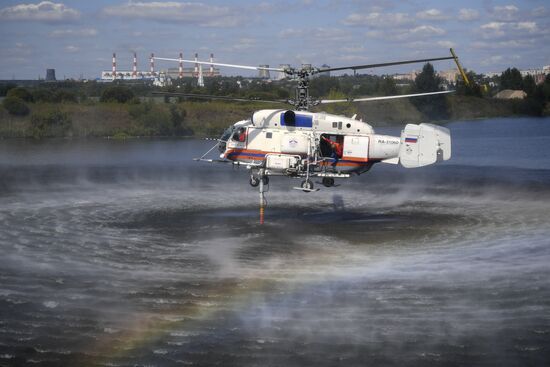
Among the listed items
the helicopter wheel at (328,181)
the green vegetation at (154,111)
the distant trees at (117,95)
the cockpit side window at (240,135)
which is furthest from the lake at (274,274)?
the distant trees at (117,95)

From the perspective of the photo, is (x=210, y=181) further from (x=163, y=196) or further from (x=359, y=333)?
(x=359, y=333)

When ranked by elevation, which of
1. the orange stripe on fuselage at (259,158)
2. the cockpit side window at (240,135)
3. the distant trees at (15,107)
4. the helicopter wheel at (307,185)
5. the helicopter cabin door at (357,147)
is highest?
the distant trees at (15,107)

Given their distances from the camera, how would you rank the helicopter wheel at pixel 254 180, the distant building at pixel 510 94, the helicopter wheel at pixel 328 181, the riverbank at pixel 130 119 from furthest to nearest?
1. the distant building at pixel 510 94
2. the riverbank at pixel 130 119
3. the helicopter wheel at pixel 254 180
4. the helicopter wheel at pixel 328 181

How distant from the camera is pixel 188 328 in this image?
14.6m

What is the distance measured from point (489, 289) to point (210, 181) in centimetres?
2317

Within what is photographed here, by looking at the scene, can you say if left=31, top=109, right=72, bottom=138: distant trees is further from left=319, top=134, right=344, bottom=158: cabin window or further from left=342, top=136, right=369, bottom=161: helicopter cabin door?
left=342, top=136, right=369, bottom=161: helicopter cabin door

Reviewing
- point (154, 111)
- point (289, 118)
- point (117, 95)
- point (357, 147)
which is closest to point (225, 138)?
point (289, 118)

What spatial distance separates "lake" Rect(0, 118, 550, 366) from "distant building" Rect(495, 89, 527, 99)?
285 feet

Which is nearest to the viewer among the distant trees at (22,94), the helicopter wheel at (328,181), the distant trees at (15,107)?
the helicopter wheel at (328,181)

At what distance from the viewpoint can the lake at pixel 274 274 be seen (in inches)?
531

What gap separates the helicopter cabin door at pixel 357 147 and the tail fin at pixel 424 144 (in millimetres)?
1185

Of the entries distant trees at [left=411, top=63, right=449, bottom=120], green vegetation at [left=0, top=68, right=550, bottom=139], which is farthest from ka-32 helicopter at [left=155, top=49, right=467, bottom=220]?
distant trees at [left=411, top=63, right=449, bottom=120]

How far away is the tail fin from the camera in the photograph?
2547cm

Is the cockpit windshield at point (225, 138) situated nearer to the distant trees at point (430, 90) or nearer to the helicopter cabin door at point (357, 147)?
the helicopter cabin door at point (357, 147)
